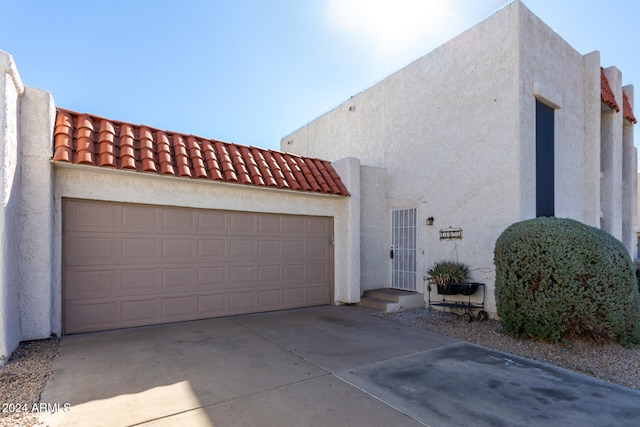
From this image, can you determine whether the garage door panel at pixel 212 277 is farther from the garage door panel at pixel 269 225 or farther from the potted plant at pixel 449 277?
the potted plant at pixel 449 277

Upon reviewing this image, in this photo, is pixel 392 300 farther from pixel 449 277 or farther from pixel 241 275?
pixel 241 275

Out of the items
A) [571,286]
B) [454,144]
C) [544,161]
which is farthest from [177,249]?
[544,161]

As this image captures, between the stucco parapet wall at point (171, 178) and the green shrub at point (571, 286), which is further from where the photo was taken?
the stucco parapet wall at point (171, 178)

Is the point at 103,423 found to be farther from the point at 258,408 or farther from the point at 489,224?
the point at 489,224

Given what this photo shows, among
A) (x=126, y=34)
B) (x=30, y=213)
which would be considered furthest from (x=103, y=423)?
(x=126, y=34)

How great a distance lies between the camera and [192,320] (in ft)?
23.0

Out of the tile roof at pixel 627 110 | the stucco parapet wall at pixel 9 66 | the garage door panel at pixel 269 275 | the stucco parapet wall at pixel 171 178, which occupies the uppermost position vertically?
the tile roof at pixel 627 110

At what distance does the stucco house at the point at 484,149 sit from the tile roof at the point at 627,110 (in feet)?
0.24

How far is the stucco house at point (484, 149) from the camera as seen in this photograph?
7.48 metres

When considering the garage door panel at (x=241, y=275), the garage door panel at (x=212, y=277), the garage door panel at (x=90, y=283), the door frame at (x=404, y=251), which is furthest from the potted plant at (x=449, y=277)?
the garage door panel at (x=90, y=283)

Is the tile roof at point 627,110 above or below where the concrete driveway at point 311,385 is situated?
→ above

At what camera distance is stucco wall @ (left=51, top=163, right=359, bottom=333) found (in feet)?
19.1

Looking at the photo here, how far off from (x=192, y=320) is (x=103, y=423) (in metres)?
3.95

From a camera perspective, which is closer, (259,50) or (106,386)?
(106,386)
